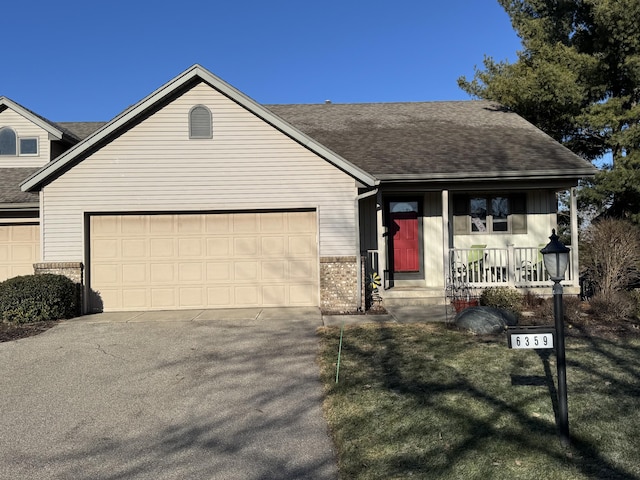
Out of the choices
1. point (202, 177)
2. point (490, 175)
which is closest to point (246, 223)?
point (202, 177)

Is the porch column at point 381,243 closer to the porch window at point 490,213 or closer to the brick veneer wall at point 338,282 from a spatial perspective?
the brick veneer wall at point 338,282

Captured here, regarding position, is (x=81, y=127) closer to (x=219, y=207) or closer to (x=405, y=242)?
(x=219, y=207)

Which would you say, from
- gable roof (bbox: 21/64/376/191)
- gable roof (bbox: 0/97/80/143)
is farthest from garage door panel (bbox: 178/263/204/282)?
gable roof (bbox: 0/97/80/143)

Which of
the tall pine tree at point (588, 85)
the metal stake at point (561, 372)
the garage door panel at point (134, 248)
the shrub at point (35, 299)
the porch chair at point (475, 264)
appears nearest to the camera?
the metal stake at point (561, 372)

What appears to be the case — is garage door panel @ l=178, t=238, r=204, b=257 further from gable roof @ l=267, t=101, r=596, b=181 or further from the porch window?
the porch window

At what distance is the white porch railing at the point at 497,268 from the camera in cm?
1178

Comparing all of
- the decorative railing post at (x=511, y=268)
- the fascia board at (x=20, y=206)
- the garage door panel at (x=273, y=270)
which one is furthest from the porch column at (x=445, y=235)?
the fascia board at (x=20, y=206)

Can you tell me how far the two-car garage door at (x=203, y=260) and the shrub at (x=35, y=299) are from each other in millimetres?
918

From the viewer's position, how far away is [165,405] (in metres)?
5.42

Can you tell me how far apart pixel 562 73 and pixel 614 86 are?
249 centimetres

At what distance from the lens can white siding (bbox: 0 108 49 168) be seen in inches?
557

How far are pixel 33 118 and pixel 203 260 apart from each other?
741 cm

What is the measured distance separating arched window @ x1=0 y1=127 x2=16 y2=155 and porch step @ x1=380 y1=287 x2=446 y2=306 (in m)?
11.6

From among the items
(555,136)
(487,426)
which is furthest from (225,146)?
(555,136)
